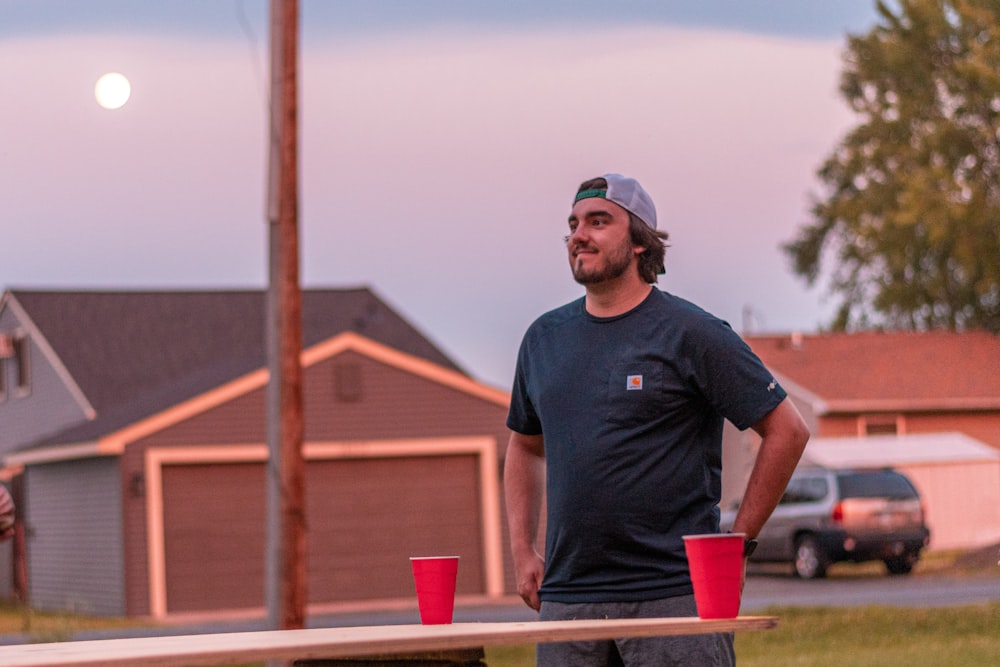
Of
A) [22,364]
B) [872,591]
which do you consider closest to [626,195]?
[872,591]

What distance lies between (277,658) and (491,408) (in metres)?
23.4

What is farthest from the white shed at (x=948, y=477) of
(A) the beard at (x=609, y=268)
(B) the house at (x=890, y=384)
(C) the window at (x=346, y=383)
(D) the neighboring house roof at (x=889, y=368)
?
(A) the beard at (x=609, y=268)

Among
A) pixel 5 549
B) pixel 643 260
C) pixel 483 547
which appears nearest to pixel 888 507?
pixel 483 547

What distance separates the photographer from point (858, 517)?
81.7 feet


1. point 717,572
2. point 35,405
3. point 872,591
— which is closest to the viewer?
point 717,572

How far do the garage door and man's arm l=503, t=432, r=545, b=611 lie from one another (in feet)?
68.1

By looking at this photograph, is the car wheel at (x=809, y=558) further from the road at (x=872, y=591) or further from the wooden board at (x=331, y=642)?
the wooden board at (x=331, y=642)

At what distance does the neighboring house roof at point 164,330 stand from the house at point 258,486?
4.48 ft

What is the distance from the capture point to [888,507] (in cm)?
2500

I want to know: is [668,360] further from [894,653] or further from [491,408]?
[491,408]

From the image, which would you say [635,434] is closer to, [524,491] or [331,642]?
[524,491]

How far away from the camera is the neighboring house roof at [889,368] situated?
3662 centimetres

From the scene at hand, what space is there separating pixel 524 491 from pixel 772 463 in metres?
0.84

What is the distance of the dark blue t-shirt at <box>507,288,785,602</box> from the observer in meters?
4.31
